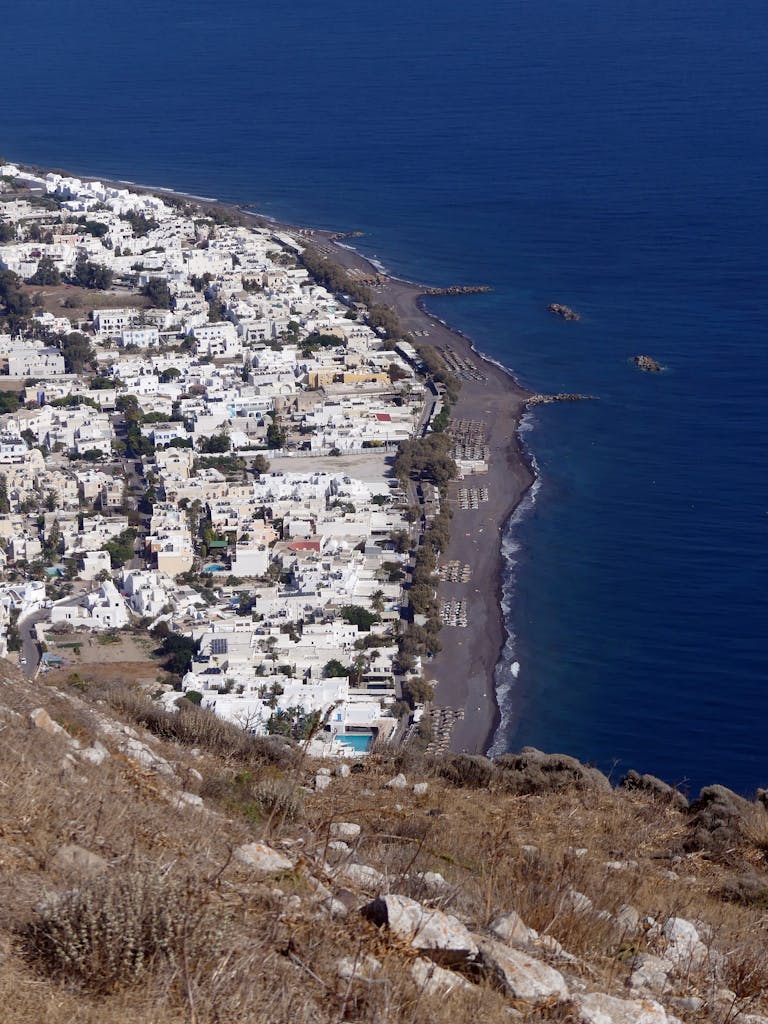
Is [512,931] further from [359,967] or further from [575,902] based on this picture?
[359,967]

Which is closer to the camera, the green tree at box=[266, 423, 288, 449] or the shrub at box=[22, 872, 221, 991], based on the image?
the shrub at box=[22, 872, 221, 991]

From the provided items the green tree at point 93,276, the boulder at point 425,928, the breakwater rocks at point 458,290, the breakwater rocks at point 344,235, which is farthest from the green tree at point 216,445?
the boulder at point 425,928

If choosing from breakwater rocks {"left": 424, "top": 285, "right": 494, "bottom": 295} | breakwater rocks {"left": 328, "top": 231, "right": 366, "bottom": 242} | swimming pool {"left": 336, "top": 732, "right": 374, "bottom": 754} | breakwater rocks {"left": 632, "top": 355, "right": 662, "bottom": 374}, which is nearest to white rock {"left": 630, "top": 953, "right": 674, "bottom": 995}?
swimming pool {"left": 336, "top": 732, "right": 374, "bottom": 754}

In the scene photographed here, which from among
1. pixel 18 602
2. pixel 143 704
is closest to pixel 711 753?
pixel 18 602

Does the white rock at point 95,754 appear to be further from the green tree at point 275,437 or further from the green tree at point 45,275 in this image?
the green tree at point 45,275

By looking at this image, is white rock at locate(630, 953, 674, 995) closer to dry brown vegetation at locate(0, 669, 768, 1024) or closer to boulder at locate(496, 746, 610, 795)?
dry brown vegetation at locate(0, 669, 768, 1024)

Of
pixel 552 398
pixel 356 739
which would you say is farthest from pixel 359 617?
pixel 552 398

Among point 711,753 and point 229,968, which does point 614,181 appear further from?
point 229,968
